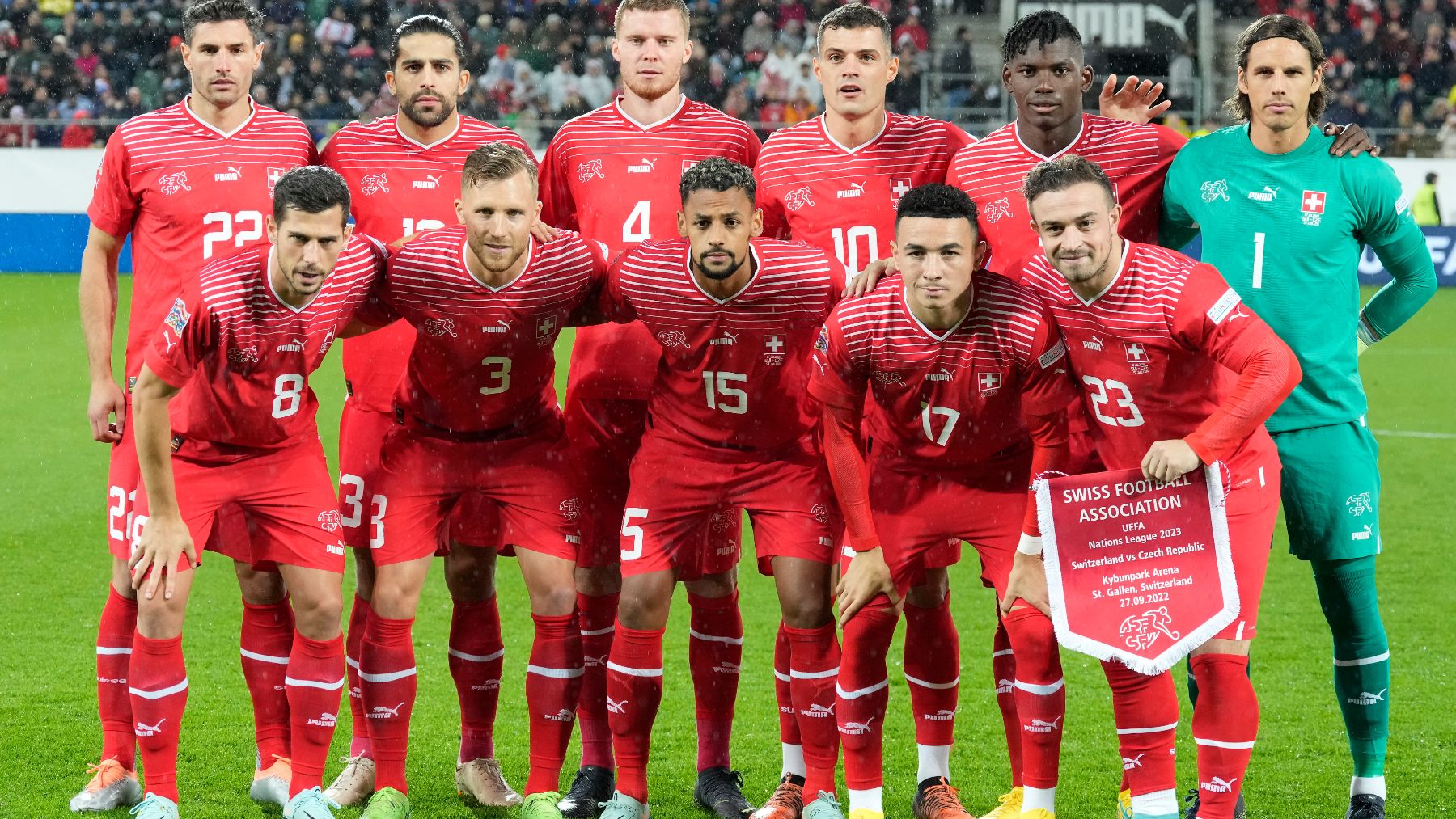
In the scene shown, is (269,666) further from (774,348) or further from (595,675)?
(774,348)

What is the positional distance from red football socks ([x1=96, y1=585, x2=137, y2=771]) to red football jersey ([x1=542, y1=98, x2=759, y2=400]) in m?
1.55

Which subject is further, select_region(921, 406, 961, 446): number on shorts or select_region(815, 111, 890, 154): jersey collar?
select_region(815, 111, 890, 154): jersey collar

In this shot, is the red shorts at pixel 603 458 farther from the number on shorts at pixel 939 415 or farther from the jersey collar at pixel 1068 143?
the jersey collar at pixel 1068 143

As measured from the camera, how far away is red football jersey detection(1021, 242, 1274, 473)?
13.4 ft

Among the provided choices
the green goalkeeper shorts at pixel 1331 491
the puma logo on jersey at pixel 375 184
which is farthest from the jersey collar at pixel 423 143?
the green goalkeeper shorts at pixel 1331 491

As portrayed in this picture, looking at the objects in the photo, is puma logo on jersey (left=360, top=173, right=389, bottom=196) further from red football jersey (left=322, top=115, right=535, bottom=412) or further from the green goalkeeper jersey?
the green goalkeeper jersey

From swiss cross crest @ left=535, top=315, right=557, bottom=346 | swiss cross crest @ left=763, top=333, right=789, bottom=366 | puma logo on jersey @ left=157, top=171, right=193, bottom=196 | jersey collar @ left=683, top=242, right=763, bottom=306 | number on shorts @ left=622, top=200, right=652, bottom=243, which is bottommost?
swiss cross crest @ left=763, top=333, right=789, bottom=366

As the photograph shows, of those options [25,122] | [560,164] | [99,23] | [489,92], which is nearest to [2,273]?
[25,122]

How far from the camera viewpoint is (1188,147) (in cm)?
475

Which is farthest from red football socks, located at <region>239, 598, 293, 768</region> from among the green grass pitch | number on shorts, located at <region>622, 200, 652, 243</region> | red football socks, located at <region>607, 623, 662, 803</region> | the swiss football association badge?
the swiss football association badge

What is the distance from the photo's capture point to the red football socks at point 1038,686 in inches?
167

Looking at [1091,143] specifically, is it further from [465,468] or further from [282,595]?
[282,595]

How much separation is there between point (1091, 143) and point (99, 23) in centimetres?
2140

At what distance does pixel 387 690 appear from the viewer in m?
4.55
